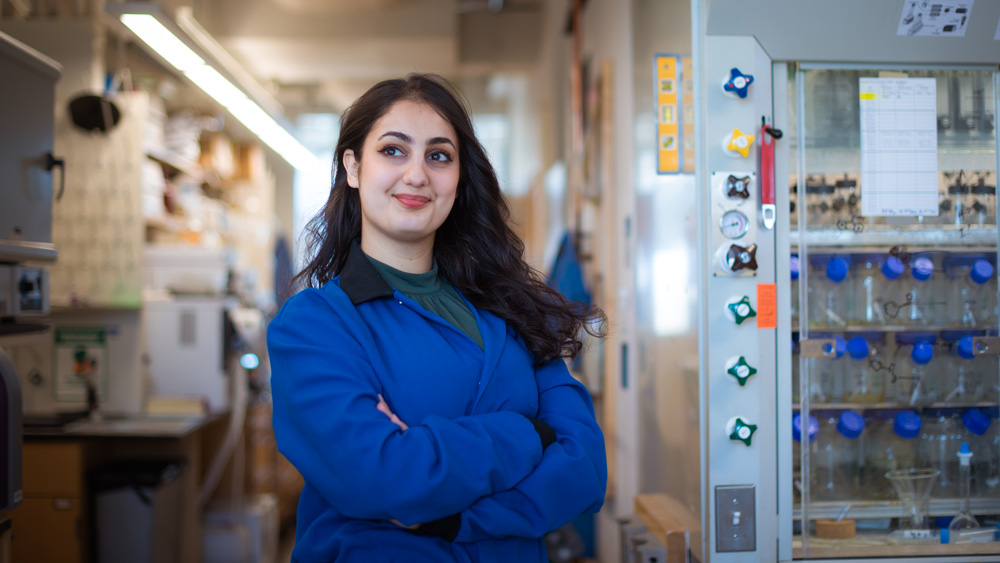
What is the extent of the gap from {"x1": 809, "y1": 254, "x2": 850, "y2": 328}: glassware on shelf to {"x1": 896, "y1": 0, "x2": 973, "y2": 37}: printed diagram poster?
0.62 m

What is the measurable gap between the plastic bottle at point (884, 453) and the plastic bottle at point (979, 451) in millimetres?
146

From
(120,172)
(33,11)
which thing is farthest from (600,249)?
(33,11)

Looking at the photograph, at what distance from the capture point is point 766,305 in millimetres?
1767

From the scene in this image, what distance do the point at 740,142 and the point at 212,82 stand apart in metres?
2.84

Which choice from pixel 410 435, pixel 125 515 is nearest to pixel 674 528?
pixel 410 435

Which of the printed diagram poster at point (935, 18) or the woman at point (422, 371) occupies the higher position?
the printed diagram poster at point (935, 18)

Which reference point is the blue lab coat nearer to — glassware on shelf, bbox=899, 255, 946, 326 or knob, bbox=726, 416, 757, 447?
knob, bbox=726, 416, 757, 447

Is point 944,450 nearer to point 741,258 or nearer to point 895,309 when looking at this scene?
point 895,309

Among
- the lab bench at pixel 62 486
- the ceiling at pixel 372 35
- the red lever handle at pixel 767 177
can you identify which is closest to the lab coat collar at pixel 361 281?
the red lever handle at pixel 767 177

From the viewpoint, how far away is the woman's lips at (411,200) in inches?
53.7

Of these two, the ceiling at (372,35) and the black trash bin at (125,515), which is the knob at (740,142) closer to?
the black trash bin at (125,515)

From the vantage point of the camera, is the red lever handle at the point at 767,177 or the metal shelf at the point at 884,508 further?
the metal shelf at the point at 884,508

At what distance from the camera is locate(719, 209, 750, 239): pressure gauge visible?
68.7 inches

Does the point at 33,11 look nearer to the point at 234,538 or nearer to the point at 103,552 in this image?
the point at 103,552
